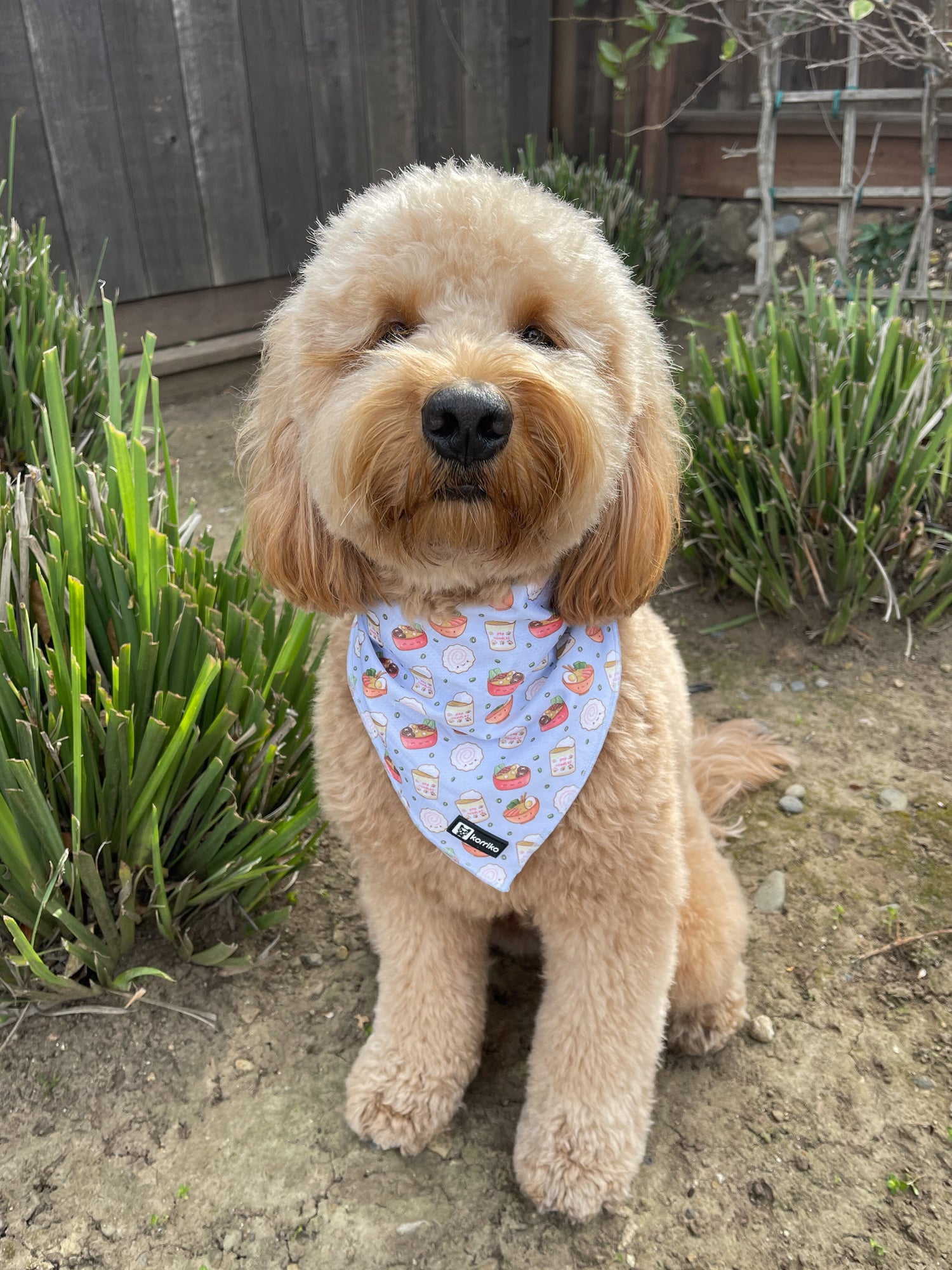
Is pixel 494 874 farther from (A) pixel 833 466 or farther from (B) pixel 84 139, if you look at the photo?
(B) pixel 84 139

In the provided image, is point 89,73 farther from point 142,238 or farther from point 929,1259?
point 929,1259

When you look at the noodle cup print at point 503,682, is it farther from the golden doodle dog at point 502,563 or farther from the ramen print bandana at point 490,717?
the golden doodle dog at point 502,563

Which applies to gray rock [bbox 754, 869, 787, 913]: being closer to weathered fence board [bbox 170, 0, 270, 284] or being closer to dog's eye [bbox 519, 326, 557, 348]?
dog's eye [bbox 519, 326, 557, 348]

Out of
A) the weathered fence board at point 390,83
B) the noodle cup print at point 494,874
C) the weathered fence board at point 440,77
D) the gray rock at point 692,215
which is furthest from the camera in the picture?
the gray rock at point 692,215

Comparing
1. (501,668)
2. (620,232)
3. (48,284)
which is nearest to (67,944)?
(501,668)

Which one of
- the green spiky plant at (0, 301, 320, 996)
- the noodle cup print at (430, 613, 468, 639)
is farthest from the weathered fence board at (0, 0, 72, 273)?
the noodle cup print at (430, 613, 468, 639)

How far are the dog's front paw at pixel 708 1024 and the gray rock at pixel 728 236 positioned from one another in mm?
5023

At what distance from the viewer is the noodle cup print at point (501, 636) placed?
64.0 inches

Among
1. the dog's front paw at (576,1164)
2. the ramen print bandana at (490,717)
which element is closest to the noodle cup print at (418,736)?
the ramen print bandana at (490,717)

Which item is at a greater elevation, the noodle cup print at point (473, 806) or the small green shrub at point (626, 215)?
the small green shrub at point (626, 215)

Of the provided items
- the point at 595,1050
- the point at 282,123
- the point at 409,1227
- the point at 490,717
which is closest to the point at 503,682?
the point at 490,717

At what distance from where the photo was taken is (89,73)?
452 cm

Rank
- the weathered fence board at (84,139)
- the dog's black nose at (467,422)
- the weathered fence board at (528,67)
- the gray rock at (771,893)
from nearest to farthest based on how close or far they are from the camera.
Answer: the dog's black nose at (467,422) < the gray rock at (771,893) < the weathered fence board at (84,139) < the weathered fence board at (528,67)

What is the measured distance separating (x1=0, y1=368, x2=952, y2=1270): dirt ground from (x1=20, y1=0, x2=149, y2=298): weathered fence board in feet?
12.4
